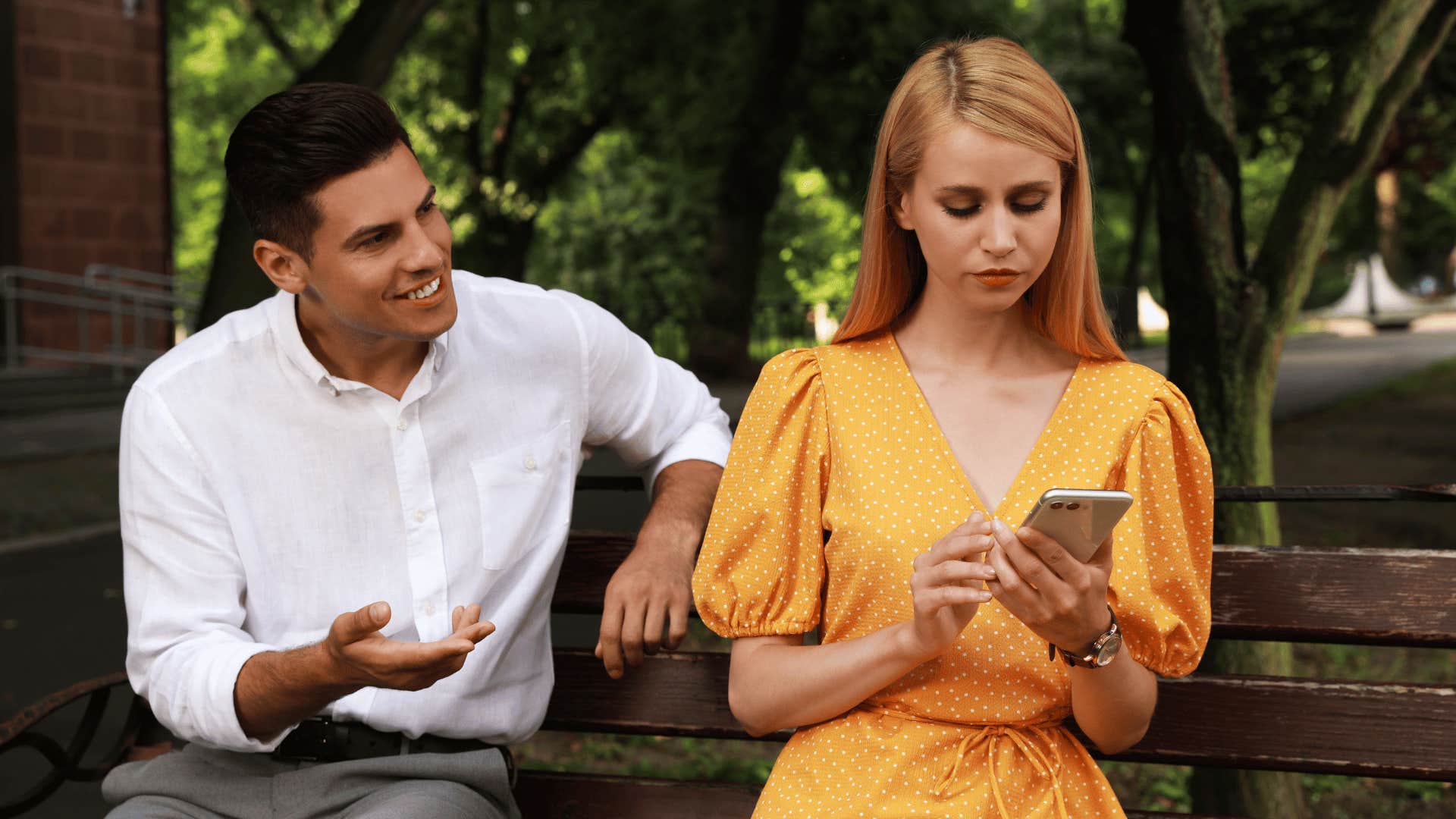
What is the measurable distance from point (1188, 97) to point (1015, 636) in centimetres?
276

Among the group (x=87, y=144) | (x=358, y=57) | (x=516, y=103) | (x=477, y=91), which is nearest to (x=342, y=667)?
(x=358, y=57)

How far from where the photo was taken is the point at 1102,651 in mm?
2094

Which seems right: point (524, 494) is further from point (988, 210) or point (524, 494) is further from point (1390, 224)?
point (1390, 224)

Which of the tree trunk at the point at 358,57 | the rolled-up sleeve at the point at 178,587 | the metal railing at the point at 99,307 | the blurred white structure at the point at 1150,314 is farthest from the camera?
the blurred white structure at the point at 1150,314

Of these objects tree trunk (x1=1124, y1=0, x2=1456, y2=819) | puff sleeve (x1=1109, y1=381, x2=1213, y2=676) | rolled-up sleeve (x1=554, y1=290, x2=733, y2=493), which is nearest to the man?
rolled-up sleeve (x1=554, y1=290, x2=733, y2=493)

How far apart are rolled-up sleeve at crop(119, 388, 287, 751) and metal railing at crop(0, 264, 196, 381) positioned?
15.2 m

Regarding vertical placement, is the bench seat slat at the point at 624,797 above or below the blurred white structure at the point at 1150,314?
above

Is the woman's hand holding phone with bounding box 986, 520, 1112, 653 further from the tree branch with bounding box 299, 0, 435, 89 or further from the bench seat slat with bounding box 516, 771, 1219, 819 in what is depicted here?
the tree branch with bounding box 299, 0, 435, 89

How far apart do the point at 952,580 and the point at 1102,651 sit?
28cm

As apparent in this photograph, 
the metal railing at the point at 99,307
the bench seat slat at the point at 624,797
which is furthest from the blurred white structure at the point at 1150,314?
→ the bench seat slat at the point at 624,797

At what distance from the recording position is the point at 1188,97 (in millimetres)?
4539

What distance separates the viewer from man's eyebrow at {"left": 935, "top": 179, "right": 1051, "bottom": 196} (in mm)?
2248

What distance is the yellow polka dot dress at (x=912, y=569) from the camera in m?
2.29

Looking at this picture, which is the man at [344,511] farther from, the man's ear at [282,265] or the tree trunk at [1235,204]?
the tree trunk at [1235,204]
